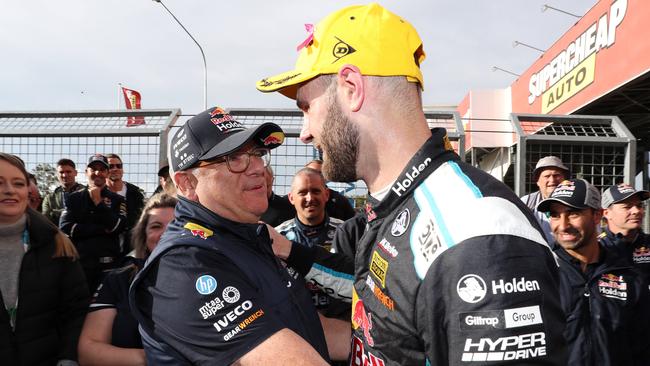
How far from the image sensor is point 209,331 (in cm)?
146

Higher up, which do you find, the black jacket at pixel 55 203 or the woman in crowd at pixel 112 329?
the black jacket at pixel 55 203

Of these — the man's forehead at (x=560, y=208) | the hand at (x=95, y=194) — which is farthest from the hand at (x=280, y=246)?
the hand at (x=95, y=194)

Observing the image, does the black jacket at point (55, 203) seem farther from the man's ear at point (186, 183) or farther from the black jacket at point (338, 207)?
the man's ear at point (186, 183)

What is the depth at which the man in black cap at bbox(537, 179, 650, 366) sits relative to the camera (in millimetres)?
3201

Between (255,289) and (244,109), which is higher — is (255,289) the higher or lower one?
the lower one

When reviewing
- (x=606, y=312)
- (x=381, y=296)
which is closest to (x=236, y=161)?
(x=381, y=296)

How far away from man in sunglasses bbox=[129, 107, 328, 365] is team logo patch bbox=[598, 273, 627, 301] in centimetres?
239

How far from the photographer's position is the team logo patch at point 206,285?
1510 millimetres

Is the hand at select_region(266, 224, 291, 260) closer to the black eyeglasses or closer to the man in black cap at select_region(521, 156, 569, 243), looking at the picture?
the black eyeglasses

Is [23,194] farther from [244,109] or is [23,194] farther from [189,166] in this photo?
[244,109]

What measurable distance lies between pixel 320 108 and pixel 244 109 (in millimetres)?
3047

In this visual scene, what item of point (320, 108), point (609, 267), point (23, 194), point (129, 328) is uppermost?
point (320, 108)

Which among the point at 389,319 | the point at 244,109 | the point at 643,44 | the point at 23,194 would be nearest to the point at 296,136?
the point at 244,109

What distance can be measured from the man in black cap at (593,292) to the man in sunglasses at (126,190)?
4193 mm
